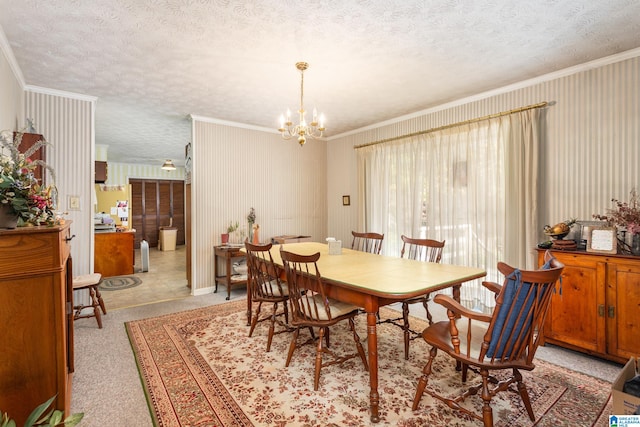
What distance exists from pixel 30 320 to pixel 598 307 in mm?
3877

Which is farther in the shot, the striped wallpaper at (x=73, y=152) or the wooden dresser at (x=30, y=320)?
Answer: the striped wallpaper at (x=73, y=152)

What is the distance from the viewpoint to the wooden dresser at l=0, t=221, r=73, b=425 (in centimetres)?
146

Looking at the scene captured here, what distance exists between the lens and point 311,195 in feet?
19.0

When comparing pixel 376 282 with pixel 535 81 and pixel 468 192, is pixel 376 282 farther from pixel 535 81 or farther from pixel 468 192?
pixel 535 81

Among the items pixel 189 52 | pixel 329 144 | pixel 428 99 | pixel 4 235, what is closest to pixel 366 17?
pixel 189 52

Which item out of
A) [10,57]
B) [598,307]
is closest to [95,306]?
[10,57]

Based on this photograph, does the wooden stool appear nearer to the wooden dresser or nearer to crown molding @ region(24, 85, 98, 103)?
the wooden dresser

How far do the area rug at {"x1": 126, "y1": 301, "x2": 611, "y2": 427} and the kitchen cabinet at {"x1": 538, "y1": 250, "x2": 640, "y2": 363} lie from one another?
0.40 metres

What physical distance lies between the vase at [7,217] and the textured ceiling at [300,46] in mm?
1442

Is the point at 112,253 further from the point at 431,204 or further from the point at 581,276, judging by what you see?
the point at 581,276

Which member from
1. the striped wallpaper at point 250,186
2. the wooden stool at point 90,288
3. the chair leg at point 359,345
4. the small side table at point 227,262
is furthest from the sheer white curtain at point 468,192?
the wooden stool at point 90,288

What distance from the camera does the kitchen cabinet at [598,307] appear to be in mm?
2387

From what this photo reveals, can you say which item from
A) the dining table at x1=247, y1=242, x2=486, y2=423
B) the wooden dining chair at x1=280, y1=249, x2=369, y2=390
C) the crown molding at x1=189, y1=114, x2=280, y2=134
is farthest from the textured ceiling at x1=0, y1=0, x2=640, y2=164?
the dining table at x1=247, y1=242, x2=486, y2=423

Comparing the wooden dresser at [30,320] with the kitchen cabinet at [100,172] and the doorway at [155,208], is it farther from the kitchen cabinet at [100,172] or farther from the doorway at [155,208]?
the doorway at [155,208]
